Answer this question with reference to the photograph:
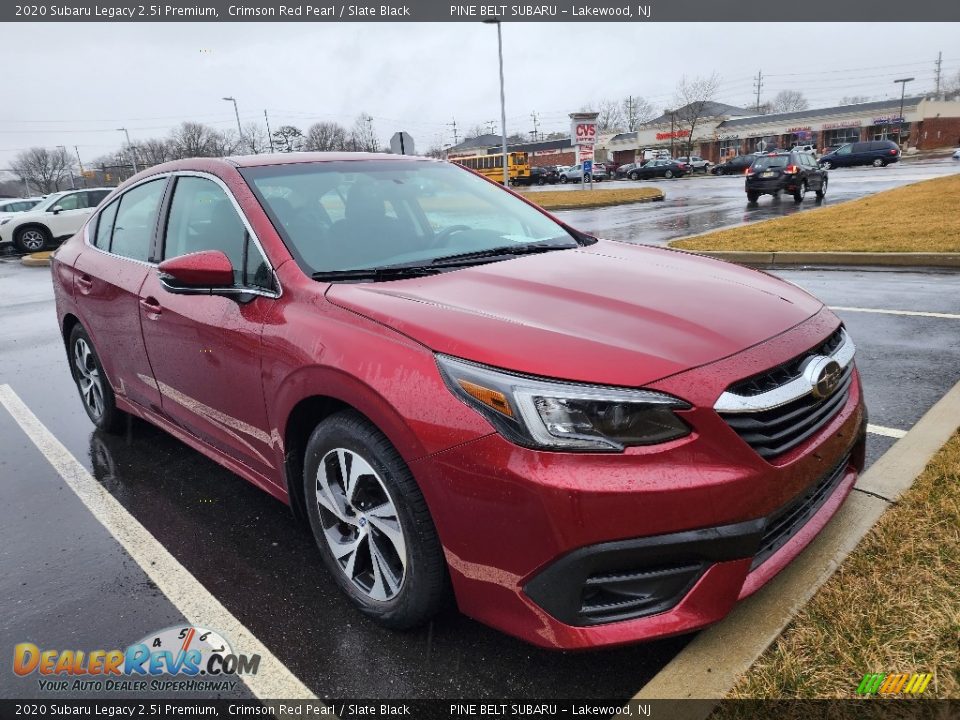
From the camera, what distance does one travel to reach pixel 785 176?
20609 millimetres

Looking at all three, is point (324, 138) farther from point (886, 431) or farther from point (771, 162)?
point (886, 431)

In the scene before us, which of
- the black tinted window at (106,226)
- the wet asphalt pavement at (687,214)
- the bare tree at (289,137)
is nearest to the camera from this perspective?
the black tinted window at (106,226)

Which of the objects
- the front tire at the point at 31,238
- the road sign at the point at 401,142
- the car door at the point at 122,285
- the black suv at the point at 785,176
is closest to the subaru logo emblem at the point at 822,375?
the car door at the point at 122,285

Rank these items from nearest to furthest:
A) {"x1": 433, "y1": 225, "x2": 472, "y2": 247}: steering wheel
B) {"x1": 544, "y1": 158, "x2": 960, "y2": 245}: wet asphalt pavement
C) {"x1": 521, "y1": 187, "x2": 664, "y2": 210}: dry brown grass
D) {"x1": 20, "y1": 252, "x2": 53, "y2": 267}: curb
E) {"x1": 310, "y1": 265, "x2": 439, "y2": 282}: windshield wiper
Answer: {"x1": 310, "y1": 265, "x2": 439, "y2": 282}: windshield wiper → {"x1": 433, "y1": 225, "x2": 472, "y2": 247}: steering wheel → {"x1": 544, "y1": 158, "x2": 960, "y2": 245}: wet asphalt pavement → {"x1": 20, "y1": 252, "x2": 53, "y2": 267}: curb → {"x1": 521, "y1": 187, "x2": 664, "y2": 210}: dry brown grass

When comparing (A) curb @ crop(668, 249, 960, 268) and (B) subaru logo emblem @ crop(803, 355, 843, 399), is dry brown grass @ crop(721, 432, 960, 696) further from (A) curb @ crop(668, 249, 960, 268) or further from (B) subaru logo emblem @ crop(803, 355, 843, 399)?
(A) curb @ crop(668, 249, 960, 268)

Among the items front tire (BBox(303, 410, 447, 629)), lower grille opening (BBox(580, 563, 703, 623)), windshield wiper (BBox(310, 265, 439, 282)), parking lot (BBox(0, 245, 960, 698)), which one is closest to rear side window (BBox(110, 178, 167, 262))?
parking lot (BBox(0, 245, 960, 698))

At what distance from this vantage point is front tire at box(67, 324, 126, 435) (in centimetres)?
444

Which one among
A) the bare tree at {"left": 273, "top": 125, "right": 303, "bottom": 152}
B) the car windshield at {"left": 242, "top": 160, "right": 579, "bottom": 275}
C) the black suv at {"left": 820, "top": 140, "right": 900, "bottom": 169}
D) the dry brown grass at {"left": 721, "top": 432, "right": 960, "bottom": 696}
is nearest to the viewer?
the dry brown grass at {"left": 721, "top": 432, "right": 960, "bottom": 696}

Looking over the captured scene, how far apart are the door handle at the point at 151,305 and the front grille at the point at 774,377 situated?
2778mm

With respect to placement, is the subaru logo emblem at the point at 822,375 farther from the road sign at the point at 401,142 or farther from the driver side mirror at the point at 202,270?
the road sign at the point at 401,142

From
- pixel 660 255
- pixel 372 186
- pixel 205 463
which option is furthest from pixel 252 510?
pixel 660 255

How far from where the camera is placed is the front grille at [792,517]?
2047mm

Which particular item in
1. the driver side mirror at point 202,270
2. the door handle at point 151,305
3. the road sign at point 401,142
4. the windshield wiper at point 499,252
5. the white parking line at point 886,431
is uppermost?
the road sign at point 401,142

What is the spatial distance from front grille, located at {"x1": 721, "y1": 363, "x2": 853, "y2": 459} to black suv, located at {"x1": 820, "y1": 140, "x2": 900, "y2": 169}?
47126 millimetres
